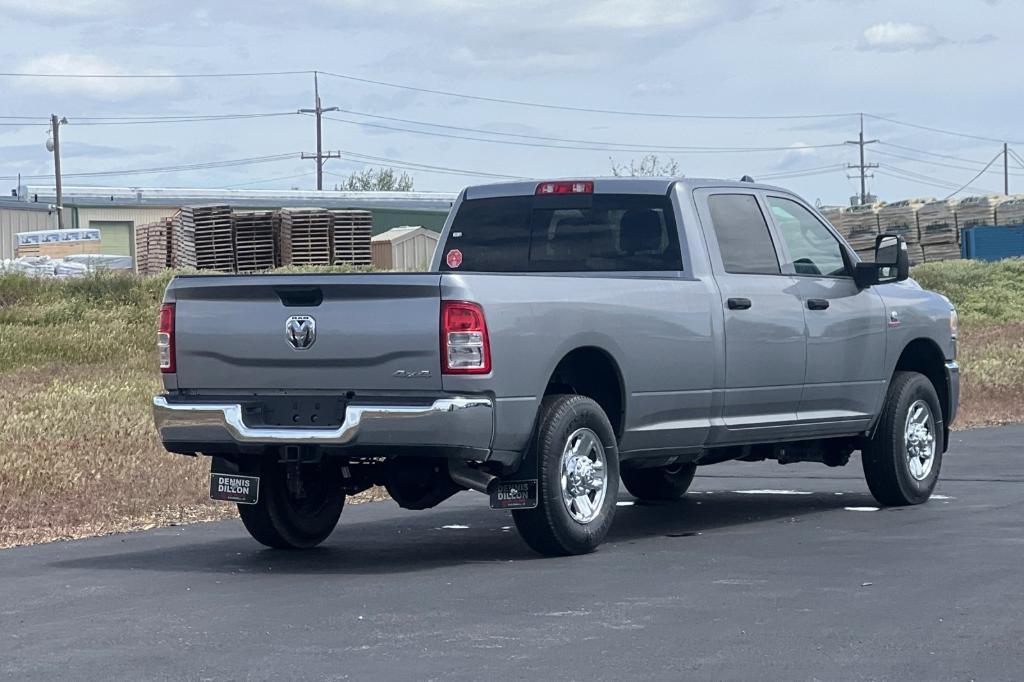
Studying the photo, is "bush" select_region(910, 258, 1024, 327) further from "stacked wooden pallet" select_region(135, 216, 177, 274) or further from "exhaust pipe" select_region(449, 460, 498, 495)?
A: "exhaust pipe" select_region(449, 460, 498, 495)

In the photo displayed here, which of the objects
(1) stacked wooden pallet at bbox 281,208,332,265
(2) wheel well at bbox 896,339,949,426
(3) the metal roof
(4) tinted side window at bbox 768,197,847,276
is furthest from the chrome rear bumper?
(3) the metal roof

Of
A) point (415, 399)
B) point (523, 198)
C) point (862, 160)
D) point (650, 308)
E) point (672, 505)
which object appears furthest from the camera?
point (862, 160)

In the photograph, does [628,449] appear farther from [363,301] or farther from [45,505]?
[45,505]

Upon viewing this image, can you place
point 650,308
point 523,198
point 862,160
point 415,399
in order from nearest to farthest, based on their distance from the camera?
point 415,399
point 650,308
point 523,198
point 862,160

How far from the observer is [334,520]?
410 inches

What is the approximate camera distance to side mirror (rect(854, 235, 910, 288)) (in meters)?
11.6

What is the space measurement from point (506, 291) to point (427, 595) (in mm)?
1718

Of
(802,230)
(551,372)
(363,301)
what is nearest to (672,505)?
(802,230)

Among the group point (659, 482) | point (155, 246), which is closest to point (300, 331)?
point (659, 482)

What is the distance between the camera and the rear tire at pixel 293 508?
32.6 ft

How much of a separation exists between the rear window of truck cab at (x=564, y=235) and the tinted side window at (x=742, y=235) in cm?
42

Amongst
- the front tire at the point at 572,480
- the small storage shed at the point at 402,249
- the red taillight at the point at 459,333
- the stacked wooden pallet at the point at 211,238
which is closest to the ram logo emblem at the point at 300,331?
the red taillight at the point at 459,333

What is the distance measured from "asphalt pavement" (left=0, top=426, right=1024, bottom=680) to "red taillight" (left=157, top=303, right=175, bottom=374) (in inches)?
42.2

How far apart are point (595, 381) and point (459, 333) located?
59.6 inches
